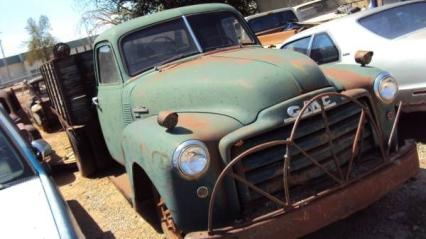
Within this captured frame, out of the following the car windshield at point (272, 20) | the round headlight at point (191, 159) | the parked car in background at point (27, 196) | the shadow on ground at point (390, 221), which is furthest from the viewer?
the car windshield at point (272, 20)

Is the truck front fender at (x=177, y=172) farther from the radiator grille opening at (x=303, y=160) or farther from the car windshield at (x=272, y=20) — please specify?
the car windshield at (x=272, y=20)

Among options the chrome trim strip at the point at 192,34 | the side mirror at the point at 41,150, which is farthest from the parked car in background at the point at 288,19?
the side mirror at the point at 41,150

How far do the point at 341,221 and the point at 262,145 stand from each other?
1.52m

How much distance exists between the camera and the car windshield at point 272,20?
14859 millimetres

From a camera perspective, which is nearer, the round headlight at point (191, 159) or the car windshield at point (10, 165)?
the round headlight at point (191, 159)

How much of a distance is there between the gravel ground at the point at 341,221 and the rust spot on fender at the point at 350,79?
1.17m

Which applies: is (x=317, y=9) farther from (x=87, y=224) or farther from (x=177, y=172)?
(x=177, y=172)

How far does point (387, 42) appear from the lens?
6.12m

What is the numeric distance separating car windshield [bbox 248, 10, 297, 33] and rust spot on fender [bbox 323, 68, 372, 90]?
34.7ft

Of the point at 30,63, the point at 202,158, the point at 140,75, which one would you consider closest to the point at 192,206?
the point at 202,158

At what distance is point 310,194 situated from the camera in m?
3.57

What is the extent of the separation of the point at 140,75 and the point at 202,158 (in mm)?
1915

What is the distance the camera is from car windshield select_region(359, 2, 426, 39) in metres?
6.36

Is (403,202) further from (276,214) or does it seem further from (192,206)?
(192,206)
